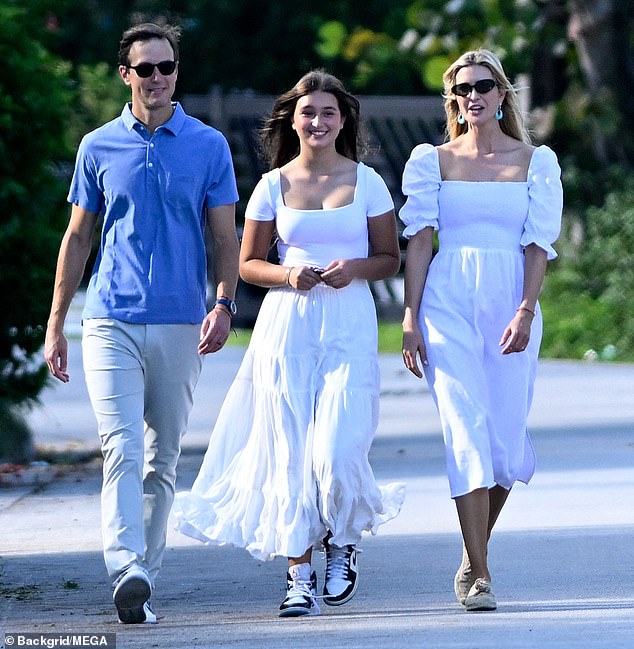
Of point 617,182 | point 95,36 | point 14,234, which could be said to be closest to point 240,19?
point 95,36

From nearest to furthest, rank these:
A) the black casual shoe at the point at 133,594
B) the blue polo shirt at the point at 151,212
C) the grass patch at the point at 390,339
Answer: the black casual shoe at the point at 133,594 < the blue polo shirt at the point at 151,212 < the grass patch at the point at 390,339

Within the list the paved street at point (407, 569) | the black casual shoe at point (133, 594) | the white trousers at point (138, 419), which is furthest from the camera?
the white trousers at point (138, 419)

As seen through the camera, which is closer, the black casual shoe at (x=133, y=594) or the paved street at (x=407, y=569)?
the paved street at (x=407, y=569)

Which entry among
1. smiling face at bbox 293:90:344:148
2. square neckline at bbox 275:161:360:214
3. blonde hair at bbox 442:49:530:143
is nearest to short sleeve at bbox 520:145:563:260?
blonde hair at bbox 442:49:530:143

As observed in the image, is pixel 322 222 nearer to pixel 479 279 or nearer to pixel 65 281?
pixel 479 279

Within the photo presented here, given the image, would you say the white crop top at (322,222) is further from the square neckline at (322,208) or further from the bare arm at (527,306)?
the bare arm at (527,306)

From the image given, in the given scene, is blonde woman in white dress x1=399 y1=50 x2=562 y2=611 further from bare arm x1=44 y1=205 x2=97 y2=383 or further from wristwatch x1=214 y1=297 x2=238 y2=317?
bare arm x1=44 y1=205 x2=97 y2=383

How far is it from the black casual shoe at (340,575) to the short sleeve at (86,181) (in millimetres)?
1422

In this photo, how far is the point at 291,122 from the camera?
645 centimetres

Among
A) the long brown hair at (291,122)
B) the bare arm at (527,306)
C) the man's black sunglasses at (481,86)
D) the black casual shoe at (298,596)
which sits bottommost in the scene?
the black casual shoe at (298,596)

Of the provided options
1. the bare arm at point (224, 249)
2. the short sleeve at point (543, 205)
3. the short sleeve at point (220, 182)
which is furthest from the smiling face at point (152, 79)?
the short sleeve at point (543, 205)

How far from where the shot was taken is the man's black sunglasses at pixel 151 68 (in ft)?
20.3

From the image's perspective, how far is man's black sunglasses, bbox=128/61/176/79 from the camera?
6.20m

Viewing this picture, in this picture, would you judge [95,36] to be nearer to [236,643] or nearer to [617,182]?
[617,182]
